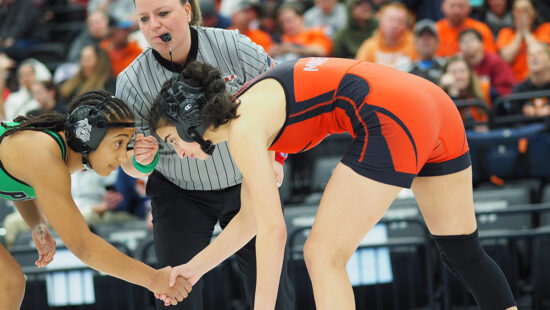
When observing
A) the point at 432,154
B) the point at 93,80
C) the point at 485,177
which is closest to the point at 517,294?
the point at 485,177

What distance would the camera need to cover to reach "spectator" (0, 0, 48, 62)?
9.52 m

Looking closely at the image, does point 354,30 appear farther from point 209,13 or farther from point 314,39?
point 209,13

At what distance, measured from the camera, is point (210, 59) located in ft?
11.1

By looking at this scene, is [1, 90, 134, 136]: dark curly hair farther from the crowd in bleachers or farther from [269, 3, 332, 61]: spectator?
[269, 3, 332, 61]: spectator

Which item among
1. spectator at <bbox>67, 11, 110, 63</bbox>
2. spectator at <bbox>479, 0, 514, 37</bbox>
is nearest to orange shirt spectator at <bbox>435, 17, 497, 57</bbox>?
spectator at <bbox>479, 0, 514, 37</bbox>

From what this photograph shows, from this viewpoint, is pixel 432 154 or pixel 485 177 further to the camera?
pixel 485 177

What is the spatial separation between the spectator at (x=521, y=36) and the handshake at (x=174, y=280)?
4.64 metres

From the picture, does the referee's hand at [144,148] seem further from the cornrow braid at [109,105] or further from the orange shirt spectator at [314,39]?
the orange shirt spectator at [314,39]

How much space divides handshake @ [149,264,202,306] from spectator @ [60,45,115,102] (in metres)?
4.21

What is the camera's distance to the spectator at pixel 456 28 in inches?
284

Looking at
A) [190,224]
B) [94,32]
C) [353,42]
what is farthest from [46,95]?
[190,224]

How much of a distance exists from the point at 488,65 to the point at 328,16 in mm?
2220

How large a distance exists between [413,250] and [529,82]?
2213 millimetres

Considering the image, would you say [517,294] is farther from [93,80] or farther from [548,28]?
[93,80]
